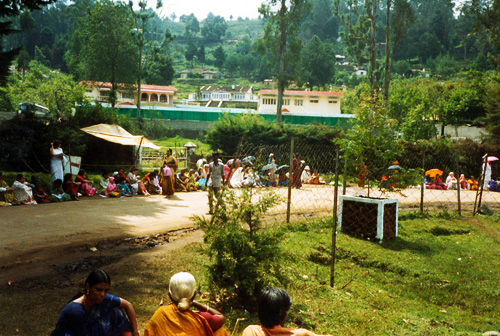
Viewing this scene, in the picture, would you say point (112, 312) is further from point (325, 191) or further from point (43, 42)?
point (43, 42)

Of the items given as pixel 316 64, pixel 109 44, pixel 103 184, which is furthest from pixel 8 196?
pixel 316 64

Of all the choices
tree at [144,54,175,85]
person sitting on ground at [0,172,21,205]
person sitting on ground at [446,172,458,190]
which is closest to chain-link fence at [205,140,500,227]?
person sitting on ground at [446,172,458,190]

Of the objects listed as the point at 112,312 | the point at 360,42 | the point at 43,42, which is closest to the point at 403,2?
the point at 360,42

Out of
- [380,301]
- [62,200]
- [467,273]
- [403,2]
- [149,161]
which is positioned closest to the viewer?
[380,301]

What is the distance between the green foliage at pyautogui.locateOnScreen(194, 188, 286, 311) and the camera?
222 inches

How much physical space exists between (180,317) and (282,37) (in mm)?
36396

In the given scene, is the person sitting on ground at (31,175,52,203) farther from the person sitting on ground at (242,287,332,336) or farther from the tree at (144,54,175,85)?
the tree at (144,54,175,85)

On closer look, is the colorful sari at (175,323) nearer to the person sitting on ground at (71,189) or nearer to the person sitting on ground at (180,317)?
the person sitting on ground at (180,317)

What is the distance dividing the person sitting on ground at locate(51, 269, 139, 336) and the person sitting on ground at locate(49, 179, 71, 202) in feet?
32.1

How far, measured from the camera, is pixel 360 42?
36.1 metres

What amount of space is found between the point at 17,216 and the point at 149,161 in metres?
16.3

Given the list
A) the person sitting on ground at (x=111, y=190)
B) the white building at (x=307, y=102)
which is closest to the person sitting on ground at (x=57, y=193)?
the person sitting on ground at (x=111, y=190)

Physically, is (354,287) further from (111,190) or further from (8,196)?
(111,190)

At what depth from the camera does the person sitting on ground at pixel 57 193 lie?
502 inches
